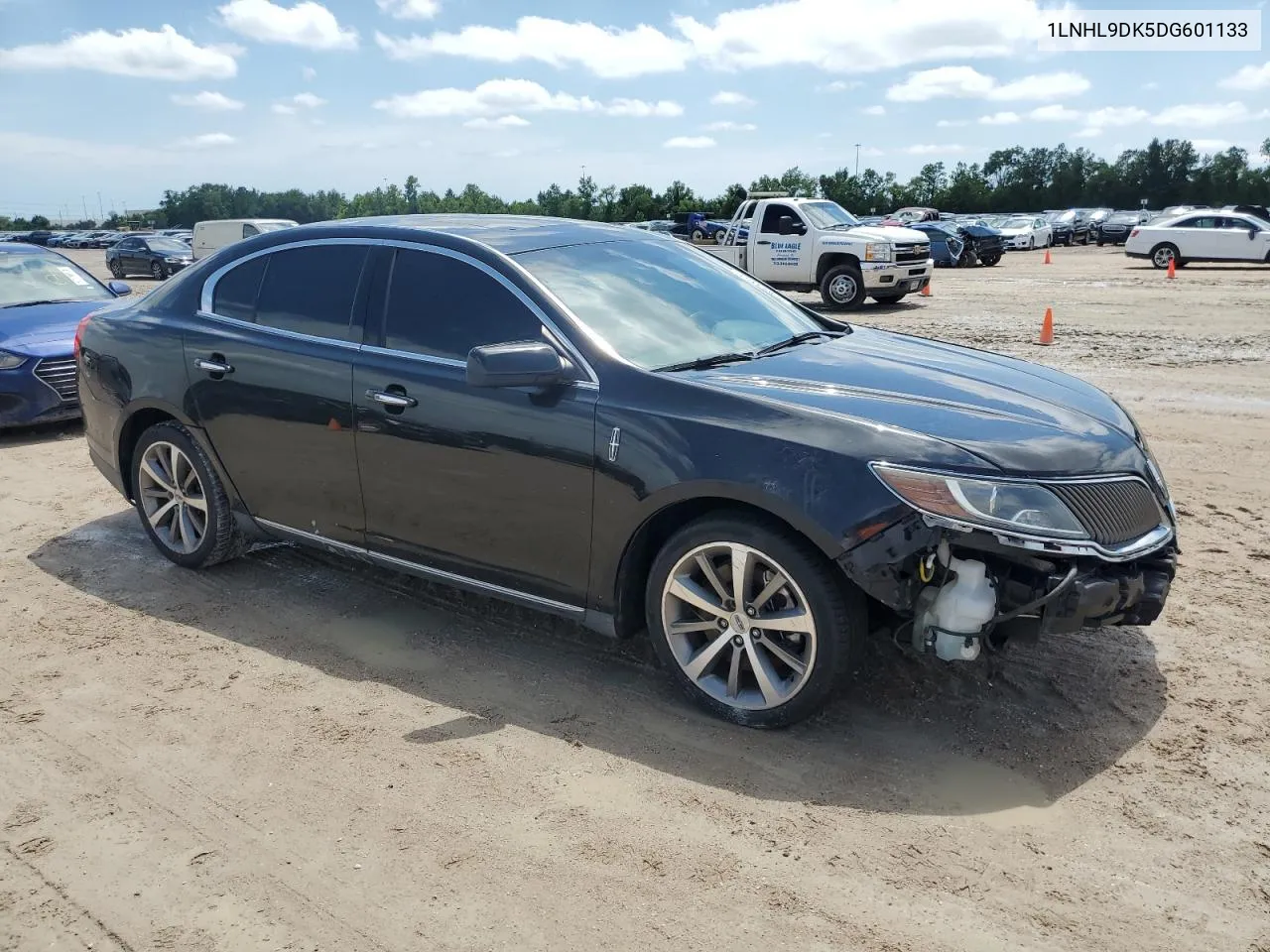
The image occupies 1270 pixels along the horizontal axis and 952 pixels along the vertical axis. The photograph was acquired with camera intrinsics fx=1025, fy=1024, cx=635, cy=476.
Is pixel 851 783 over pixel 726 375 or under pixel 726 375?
under

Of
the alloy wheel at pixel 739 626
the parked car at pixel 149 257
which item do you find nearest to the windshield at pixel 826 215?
the alloy wheel at pixel 739 626

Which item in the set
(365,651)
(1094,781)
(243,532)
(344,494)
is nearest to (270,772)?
(365,651)

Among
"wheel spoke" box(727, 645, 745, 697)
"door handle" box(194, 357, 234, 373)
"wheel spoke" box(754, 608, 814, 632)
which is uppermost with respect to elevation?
"door handle" box(194, 357, 234, 373)

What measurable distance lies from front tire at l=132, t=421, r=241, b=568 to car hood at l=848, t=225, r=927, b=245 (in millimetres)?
14680

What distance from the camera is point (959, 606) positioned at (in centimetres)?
335

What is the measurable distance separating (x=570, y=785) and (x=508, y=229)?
2539 millimetres

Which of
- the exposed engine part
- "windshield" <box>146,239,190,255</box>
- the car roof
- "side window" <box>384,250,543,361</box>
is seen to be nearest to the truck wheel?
the car roof

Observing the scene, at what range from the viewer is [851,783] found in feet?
11.1

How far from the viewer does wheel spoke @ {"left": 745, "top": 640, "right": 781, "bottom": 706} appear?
3.64 m

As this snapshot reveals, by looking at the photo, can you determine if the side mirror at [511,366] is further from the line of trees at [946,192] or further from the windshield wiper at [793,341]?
the line of trees at [946,192]

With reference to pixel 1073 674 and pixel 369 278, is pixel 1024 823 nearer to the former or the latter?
pixel 1073 674

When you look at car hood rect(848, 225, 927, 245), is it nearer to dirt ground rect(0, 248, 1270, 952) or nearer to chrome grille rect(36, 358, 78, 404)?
chrome grille rect(36, 358, 78, 404)

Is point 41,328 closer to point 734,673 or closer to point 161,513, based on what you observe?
point 161,513

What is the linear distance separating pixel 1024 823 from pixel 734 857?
2.99 feet
